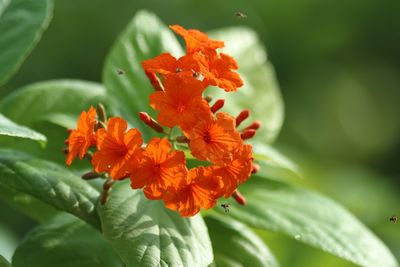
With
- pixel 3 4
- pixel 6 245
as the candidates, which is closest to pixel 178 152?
pixel 3 4

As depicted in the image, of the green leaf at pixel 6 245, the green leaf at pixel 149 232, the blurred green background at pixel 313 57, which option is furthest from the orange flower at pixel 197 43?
the blurred green background at pixel 313 57

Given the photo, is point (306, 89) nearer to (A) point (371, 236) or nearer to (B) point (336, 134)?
(B) point (336, 134)

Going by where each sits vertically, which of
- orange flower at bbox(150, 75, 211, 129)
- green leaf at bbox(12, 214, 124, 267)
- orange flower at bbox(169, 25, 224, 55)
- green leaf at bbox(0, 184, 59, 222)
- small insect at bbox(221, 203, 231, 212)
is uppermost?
orange flower at bbox(169, 25, 224, 55)

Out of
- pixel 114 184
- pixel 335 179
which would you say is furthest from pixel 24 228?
pixel 114 184

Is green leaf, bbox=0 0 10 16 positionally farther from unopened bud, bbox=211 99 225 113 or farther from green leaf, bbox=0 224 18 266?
green leaf, bbox=0 224 18 266

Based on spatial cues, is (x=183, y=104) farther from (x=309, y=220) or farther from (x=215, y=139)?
(x=309, y=220)

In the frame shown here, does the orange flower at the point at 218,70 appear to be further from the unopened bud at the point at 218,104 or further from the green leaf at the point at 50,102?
the green leaf at the point at 50,102

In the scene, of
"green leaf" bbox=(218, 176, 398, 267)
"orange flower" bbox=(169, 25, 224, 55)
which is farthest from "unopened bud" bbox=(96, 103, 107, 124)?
"green leaf" bbox=(218, 176, 398, 267)
